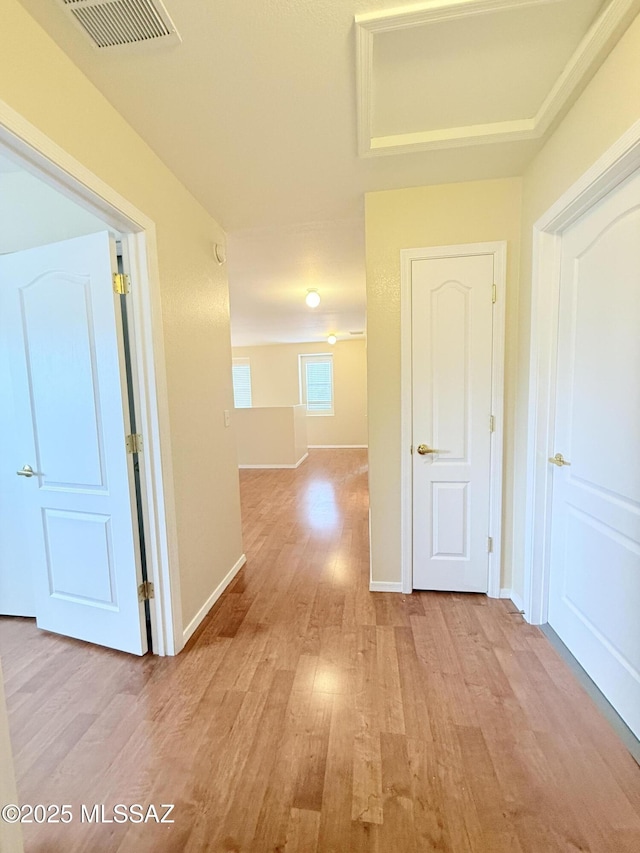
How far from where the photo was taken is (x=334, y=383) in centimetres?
851

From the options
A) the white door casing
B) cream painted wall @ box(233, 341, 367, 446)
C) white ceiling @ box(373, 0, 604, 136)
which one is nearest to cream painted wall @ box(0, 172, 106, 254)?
the white door casing

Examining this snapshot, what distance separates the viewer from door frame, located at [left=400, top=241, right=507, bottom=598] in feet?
6.82

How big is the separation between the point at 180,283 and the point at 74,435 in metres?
0.96

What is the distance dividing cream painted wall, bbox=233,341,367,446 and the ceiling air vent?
7162mm

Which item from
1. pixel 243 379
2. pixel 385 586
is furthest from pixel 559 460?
pixel 243 379

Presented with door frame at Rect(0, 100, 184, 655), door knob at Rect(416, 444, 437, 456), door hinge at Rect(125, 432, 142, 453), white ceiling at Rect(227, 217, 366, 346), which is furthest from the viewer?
white ceiling at Rect(227, 217, 366, 346)

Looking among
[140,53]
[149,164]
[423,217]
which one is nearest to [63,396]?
[149,164]

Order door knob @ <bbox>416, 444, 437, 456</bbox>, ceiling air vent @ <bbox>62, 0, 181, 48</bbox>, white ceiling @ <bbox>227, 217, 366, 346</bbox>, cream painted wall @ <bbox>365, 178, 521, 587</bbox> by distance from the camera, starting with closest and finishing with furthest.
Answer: ceiling air vent @ <bbox>62, 0, 181, 48</bbox>
cream painted wall @ <bbox>365, 178, 521, 587</bbox>
door knob @ <bbox>416, 444, 437, 456</bbox>
white ceiling @ <bbox>227, 217, 366, 346</bbox>

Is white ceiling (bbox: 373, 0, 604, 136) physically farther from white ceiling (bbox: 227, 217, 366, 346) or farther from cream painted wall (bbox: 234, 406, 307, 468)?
cream painted wall (bbox: 234, 406, 307, 468)

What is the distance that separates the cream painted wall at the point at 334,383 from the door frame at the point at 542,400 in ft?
20.8

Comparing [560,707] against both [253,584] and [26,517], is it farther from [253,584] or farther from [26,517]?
[26,517]

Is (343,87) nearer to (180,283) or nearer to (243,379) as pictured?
(180,283)

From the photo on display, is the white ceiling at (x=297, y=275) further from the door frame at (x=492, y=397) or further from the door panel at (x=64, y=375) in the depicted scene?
the door panel at (x=64, y=375)

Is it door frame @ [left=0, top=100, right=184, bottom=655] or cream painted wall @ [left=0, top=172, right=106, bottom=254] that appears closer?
door frame @ [left=0, top=100, right=184, bottom=655]
